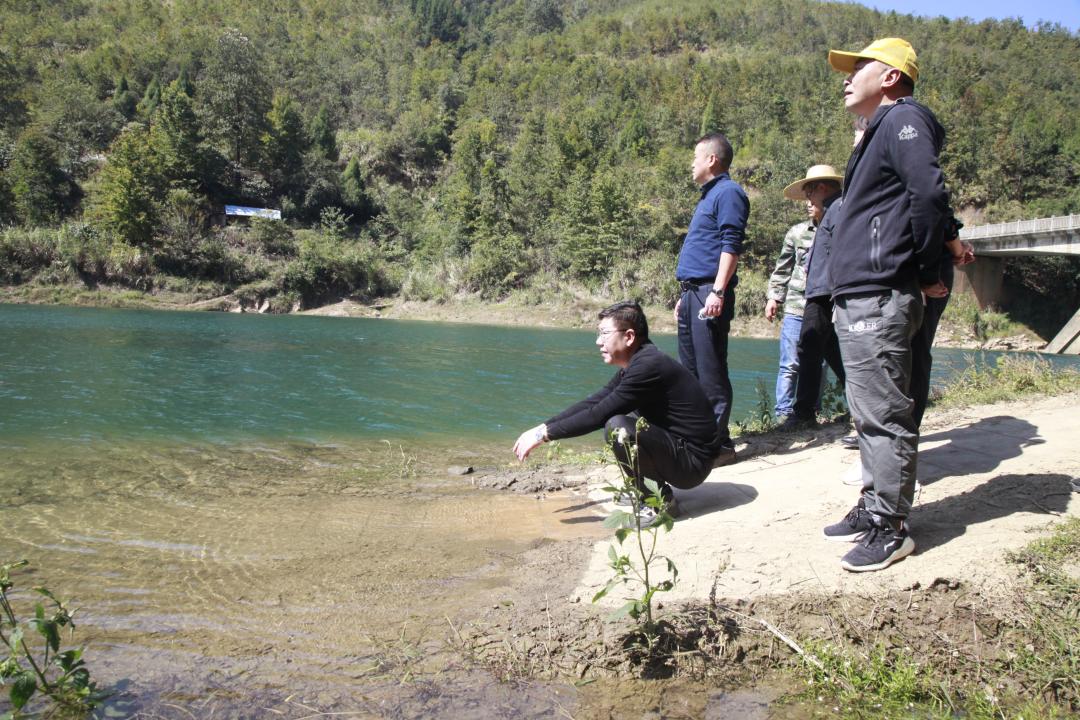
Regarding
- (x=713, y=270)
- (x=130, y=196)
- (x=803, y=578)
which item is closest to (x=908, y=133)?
(x=803, y=578)

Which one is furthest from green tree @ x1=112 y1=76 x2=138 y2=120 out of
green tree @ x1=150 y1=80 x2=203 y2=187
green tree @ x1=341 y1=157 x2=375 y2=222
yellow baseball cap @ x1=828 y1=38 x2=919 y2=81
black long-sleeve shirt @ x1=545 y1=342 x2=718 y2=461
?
yellow baseball cap @ x1=828 y1=38 x2=919 y2=81

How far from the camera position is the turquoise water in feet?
22.6

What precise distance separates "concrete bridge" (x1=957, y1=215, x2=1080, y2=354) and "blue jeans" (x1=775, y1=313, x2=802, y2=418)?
3180 cm

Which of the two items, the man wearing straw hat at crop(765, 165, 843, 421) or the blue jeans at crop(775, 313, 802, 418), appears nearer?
the man wearing straw hat at crop(765, 165, 843, 421)

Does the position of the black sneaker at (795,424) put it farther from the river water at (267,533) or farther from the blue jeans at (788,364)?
the river water at (267,533)

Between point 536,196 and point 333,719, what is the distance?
5300cm

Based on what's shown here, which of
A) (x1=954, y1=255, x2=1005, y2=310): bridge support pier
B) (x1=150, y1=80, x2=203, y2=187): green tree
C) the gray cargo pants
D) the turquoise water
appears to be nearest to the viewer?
the gray cargo pants

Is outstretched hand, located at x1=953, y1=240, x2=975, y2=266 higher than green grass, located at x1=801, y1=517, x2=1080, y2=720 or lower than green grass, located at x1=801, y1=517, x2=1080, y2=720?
higher

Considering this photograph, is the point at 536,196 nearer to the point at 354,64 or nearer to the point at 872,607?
the point at 872,607

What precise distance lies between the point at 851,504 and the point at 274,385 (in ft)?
30.6

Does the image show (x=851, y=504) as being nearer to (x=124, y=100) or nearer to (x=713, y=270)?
(x=713, y=270)

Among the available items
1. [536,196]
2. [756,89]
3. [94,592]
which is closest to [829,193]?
[94,592]

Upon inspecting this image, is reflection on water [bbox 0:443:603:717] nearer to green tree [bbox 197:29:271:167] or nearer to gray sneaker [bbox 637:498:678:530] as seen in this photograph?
gray sneaker [bbox 637:498:678:530]

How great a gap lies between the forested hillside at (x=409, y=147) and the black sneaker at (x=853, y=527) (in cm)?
3569
